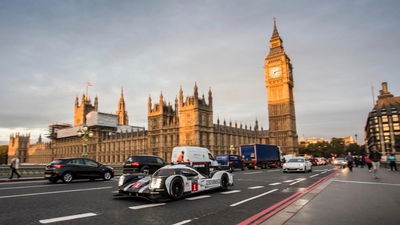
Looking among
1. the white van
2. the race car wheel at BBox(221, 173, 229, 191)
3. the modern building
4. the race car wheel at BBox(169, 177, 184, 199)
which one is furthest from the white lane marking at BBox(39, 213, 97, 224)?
the modern building

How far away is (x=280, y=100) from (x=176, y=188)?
96.8 metres

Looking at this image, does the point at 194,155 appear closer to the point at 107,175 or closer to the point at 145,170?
the point at 145,170

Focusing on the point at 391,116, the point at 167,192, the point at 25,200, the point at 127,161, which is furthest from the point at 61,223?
the point at 391,116

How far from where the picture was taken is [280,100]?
334ft

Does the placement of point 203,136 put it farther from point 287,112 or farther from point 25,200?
point 25,200

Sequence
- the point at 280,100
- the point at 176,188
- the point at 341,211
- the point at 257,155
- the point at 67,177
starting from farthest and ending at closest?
the point at 280,100 < the point at 257,155 < the point at 67,177 < the point at 176,188 < the point at 341,211

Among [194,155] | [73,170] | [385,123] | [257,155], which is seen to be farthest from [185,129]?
[385,123]

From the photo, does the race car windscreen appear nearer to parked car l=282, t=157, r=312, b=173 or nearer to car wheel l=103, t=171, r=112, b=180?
car wheel l=103, t=171, r=112, b=180

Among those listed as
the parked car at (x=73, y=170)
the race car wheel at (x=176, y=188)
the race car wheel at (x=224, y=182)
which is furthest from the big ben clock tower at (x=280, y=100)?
the race car wheel at (x=176, y=188)

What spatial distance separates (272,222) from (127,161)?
18.4m

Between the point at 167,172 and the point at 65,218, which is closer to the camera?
the point at 65,218

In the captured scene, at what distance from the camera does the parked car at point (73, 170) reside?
1712 centimetres

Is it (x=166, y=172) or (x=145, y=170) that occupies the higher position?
(x=166, y=172)

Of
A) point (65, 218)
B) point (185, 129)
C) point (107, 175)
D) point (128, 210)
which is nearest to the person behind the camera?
point (65, 218)
